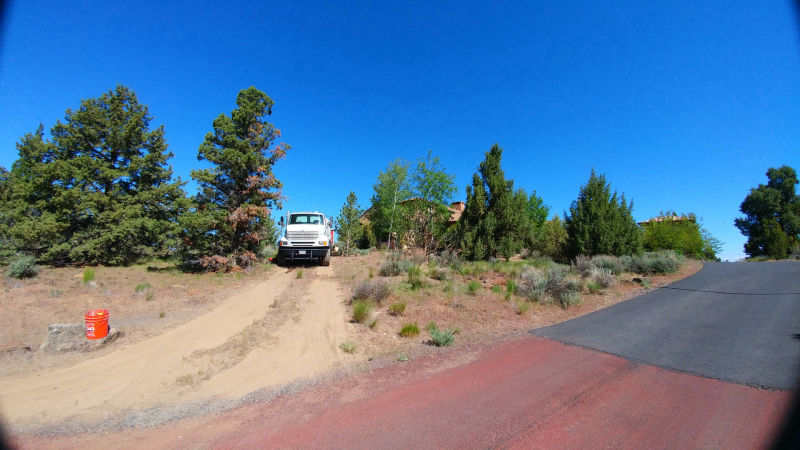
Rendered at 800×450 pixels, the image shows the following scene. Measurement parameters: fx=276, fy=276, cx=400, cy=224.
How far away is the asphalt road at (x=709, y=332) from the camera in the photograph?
4215 millimetres

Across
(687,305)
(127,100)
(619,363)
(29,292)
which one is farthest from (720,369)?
(127,100)

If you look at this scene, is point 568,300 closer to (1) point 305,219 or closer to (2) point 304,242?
(2) point 304,242

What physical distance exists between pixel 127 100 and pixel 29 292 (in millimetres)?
10788

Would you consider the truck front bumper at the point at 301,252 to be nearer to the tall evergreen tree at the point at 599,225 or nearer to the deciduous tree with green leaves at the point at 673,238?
the tall evergreen tree at the point at 599,225

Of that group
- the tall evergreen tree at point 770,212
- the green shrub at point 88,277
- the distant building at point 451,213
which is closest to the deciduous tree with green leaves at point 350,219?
the distant building at point 451,213

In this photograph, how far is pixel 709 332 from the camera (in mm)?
5805

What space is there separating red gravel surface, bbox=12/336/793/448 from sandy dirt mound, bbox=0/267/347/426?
65 cm

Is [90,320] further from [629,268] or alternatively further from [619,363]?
[629,268]

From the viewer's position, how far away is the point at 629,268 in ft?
45.8

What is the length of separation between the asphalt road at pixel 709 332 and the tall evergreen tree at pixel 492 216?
830 centimetres

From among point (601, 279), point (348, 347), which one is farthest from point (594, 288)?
point (348, 347)

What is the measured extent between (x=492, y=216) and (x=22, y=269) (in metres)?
20.2

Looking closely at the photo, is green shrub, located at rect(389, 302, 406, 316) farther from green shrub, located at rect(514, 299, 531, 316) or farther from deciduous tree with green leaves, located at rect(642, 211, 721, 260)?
deciduous tree with green leaves, located at rect(642, 211, 721, 260)

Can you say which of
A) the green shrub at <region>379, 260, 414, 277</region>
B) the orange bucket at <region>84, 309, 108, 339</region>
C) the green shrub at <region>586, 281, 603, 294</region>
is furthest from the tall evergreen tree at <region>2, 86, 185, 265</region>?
the green shrub at <region>586, 281, 603, 294</region>
